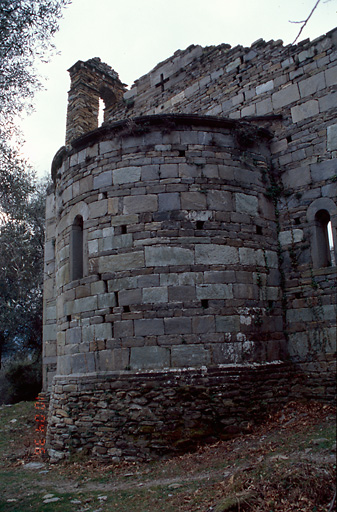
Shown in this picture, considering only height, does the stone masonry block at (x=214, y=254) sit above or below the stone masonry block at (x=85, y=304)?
above

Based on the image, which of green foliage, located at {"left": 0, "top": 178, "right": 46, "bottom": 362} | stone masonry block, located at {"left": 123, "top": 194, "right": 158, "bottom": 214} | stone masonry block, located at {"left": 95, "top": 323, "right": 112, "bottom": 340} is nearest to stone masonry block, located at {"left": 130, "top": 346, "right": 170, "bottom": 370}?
stone masonry block, located at {"left": 95, "top": 323, "right": 112, "bottom": 340}

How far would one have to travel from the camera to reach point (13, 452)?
8609 mm

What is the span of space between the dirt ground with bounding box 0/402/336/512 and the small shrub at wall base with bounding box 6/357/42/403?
8.24 m

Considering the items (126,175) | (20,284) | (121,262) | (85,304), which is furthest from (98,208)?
(20,284)

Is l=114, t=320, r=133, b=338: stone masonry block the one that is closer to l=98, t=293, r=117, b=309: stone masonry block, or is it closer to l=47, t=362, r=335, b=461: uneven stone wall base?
l=98, t=293, r=117, b=309: stone masonry block

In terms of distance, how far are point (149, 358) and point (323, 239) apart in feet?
12.3

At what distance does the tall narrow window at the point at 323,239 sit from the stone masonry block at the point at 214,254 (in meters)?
1.54

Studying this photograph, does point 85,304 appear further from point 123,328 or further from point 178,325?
point 178,325

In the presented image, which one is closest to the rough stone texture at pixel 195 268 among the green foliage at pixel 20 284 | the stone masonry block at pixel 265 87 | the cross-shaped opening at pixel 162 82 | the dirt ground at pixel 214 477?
the stone masonry block at pixel 265 87

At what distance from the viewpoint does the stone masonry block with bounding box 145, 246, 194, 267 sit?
24.4 feet

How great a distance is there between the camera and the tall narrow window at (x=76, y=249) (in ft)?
27.3

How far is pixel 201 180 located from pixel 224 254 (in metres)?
1.36

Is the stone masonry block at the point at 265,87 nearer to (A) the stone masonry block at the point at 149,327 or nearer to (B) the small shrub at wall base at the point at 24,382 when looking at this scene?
(A) the stone masonry block at the point at 149,327

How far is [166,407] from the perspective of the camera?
6887mm
